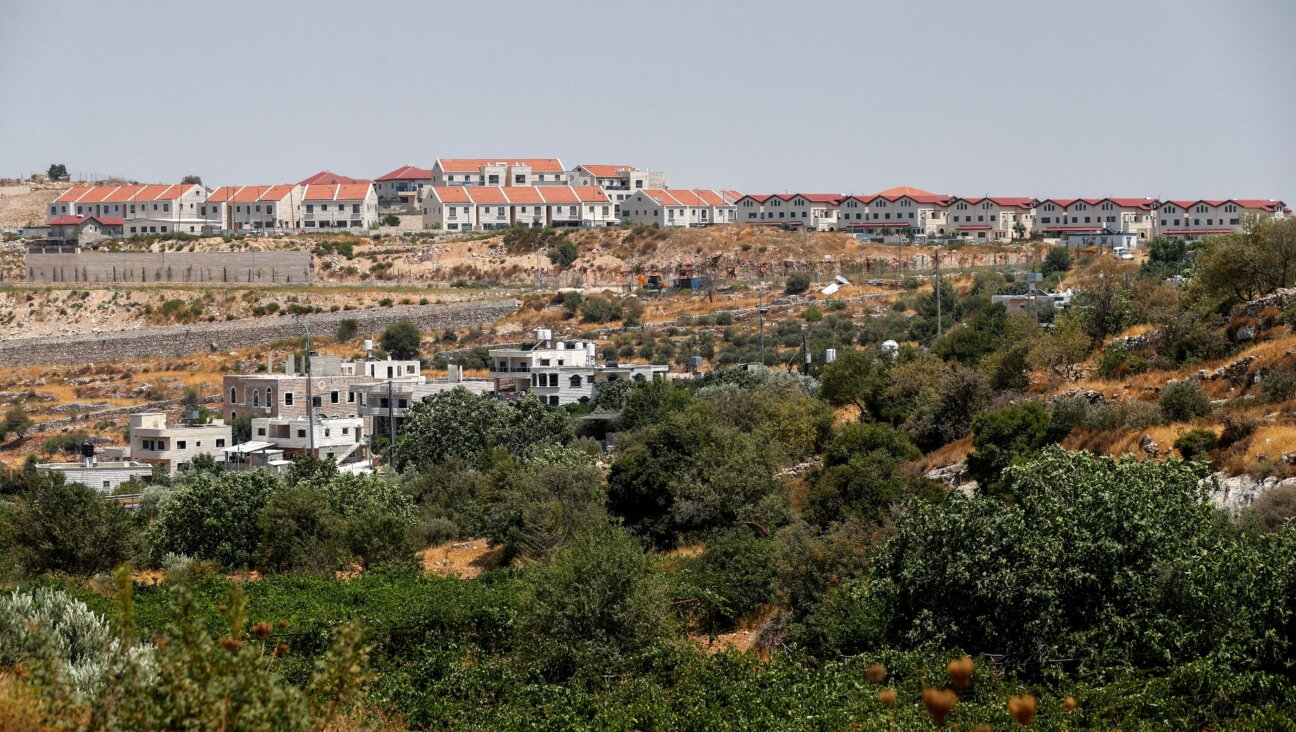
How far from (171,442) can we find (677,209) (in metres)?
57.1

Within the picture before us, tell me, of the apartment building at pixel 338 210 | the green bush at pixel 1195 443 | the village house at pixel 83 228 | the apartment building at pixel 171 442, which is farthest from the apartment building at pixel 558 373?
the village house at pixel 83 228

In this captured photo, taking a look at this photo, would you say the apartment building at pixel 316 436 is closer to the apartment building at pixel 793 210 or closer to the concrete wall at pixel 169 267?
the concrete wall at pixel 169 267

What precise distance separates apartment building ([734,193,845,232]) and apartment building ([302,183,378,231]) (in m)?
26.9

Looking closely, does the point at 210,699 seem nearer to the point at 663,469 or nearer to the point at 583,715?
the point at 583,715

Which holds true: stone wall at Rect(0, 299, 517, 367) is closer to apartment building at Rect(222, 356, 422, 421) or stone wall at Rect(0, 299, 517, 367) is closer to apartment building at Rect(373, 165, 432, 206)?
apartment building at Rect(222, 356, 422, 421)

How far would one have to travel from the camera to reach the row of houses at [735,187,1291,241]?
9594 centimetres

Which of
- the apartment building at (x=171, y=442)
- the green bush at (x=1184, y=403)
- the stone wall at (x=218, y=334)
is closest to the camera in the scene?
the green bush at (x=1184, y=403)

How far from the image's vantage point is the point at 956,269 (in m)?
83.7

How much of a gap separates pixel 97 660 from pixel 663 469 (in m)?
18.1

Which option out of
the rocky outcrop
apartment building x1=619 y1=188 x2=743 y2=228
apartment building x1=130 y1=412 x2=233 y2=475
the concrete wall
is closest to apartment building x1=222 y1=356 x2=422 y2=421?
apartment building x1=130 y1=412 x2=233 y2=475

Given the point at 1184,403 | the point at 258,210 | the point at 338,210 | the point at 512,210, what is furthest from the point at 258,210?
the point at 1184,403

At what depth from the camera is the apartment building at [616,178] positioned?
115312mm

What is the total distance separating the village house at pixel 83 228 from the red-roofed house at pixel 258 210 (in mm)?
6566

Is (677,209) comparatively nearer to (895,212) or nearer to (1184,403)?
(895,212)
